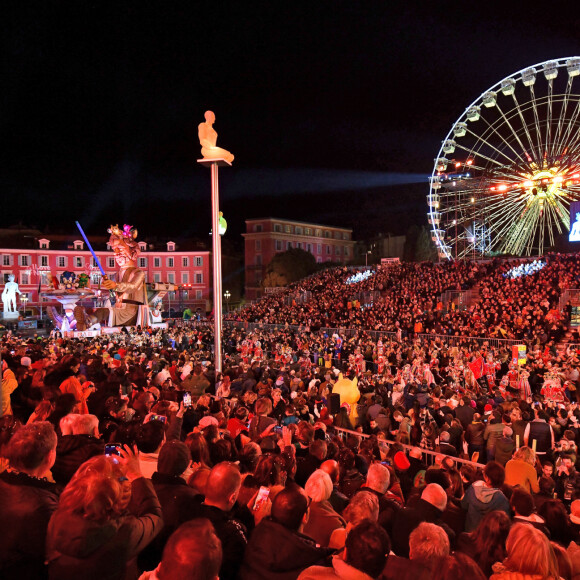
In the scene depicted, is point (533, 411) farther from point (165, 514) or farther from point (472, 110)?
point (472, 110)

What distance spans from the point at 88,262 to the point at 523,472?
60.3m

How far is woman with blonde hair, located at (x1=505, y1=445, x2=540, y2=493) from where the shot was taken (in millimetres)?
4719

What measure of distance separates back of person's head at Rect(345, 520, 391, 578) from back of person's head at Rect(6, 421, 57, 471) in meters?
1.62

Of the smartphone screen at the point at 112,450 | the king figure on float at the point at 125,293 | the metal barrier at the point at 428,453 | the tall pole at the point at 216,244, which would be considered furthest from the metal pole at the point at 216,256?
the king figure on float at the point at 125,293

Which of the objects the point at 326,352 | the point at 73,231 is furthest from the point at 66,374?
the point at 73,231

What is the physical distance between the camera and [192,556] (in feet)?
6.56

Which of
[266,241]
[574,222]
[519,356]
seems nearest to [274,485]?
[519,356]

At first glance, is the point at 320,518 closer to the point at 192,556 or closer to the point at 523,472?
the point at 192,556

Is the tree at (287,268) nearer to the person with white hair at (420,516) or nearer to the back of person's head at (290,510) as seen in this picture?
the person with white hair at (420,516)

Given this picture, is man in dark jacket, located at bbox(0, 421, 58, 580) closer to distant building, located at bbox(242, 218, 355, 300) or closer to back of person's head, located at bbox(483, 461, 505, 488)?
back of person's head, located at bbox(483, 461, 505, 488)

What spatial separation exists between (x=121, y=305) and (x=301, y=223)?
50767 mm

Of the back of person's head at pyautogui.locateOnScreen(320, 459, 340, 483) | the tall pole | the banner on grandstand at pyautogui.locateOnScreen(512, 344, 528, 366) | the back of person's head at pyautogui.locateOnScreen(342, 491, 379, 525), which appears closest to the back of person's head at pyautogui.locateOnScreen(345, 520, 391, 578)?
the back of person's head at pyautogui.locateOnScreen(342, 491, 379, 525)

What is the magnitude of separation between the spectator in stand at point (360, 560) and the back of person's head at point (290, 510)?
0.29 meters

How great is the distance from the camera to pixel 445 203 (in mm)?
33000
